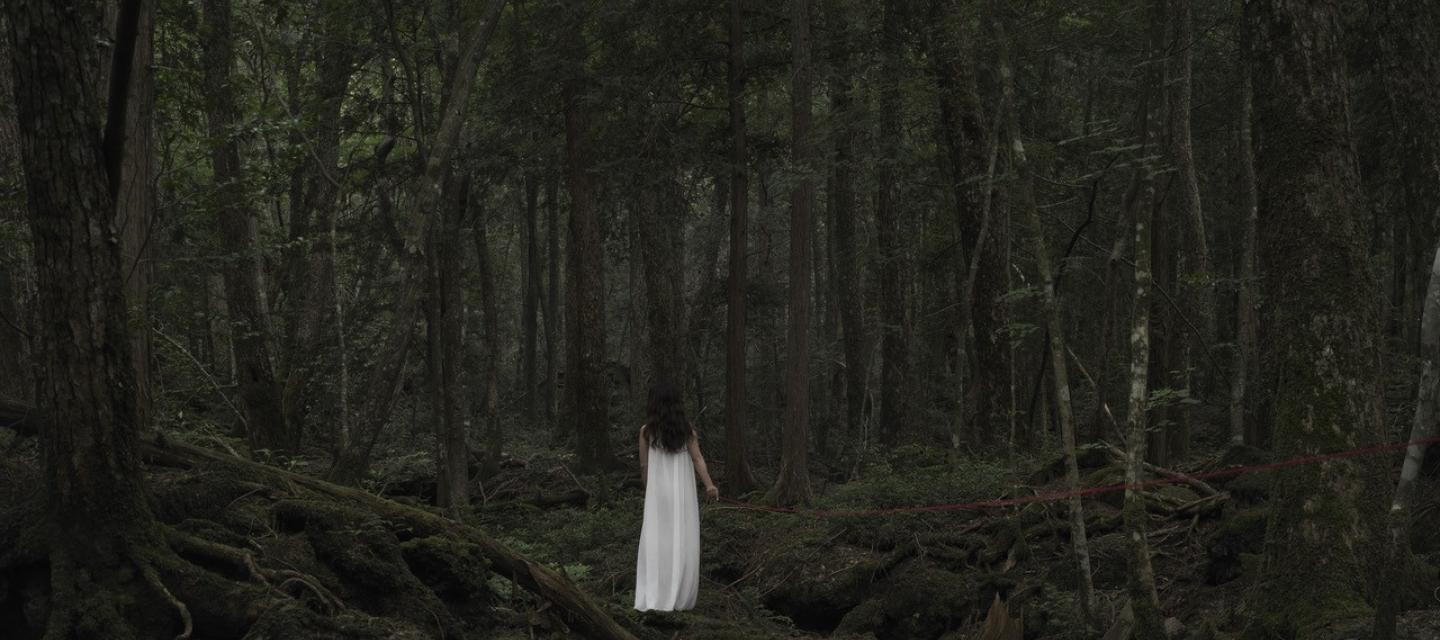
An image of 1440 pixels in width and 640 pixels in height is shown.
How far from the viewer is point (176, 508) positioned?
19.9ft

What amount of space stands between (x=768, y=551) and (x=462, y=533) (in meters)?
5.90

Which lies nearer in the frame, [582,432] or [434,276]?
[434,276]

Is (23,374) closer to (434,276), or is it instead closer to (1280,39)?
(434,276)

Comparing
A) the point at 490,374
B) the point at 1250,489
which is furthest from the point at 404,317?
the point at 1250,489

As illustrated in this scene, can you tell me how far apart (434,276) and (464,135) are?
5286mm

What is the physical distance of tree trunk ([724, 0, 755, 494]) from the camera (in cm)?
1500

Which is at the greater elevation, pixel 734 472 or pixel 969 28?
pixel 969 28

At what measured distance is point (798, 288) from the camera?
14188 millimetres

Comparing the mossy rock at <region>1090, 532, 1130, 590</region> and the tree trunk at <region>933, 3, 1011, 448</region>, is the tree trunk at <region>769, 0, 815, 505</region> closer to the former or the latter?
the tree trunk at <region>933, 3, 1011, 448</region>

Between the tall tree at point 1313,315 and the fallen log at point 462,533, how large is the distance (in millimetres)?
4163

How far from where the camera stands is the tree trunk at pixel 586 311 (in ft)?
57.3

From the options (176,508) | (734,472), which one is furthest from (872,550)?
(176,508)

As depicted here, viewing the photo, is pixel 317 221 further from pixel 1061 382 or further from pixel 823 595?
pixel 1061 382

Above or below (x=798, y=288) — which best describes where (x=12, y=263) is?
above
